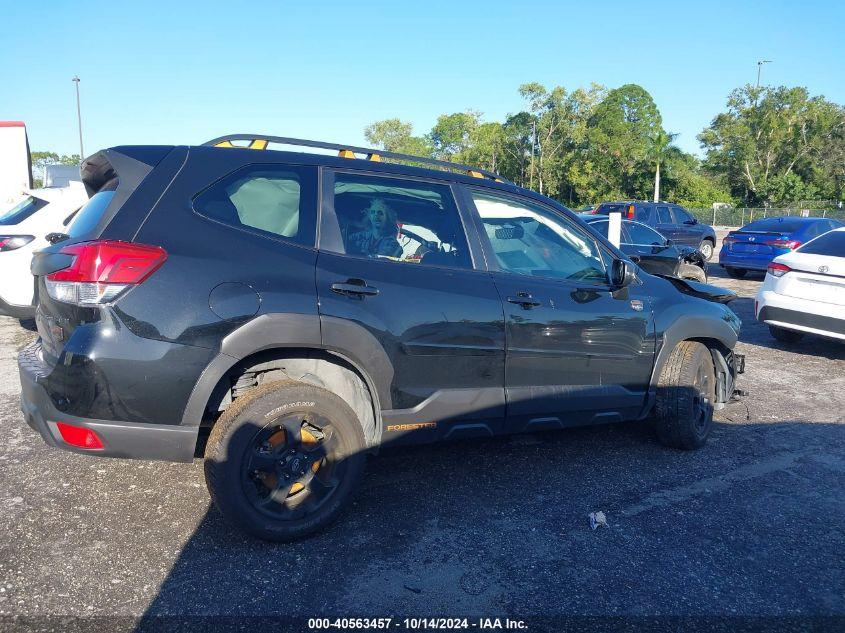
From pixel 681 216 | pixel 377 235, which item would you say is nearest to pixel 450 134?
pixel 681 216

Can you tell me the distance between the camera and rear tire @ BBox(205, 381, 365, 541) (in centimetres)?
304

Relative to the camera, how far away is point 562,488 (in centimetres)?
402

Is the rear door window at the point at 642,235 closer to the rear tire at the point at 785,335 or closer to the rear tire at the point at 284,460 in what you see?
the rear tire at the point at 785,335

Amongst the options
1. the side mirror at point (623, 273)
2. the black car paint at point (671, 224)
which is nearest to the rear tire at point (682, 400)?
the side mirror at point (623, 273)

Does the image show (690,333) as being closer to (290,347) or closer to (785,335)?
(290,347)

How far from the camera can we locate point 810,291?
24.1ft

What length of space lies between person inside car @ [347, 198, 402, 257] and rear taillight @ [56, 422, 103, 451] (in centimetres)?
150

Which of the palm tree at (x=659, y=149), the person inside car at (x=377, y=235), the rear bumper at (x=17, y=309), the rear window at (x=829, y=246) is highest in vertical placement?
the palm tree at (x=659, y=149)

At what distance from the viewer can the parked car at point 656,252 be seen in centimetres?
1114

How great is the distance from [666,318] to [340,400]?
95.5 inches

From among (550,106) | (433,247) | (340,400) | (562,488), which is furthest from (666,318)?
(550,106)

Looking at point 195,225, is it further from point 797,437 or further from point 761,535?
point 797,437

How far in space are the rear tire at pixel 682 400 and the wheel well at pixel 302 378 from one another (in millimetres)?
2218

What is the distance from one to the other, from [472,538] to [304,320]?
4.71 ft
